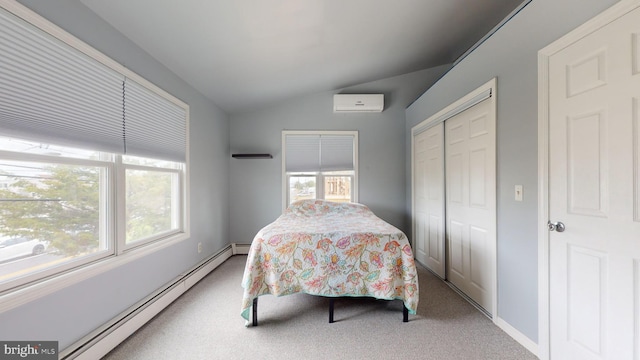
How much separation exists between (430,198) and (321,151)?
1.77 metres

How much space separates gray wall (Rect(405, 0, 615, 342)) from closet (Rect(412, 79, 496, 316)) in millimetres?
84

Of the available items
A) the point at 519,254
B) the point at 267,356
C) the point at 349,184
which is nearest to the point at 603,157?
the point at 519,254

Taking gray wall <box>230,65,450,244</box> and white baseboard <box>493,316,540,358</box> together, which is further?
gray wall <box>230,65,450,244</box>

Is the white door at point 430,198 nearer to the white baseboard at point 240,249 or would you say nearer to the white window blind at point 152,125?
the white baseboard at point 240,249

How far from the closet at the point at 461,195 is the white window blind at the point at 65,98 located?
9.64ft

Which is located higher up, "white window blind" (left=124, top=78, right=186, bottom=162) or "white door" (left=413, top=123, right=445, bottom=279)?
"white window blind" (left=124, top=78, right=186, bottom=162)

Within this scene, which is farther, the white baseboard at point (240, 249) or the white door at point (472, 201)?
the white baseboard at point (240, 249)

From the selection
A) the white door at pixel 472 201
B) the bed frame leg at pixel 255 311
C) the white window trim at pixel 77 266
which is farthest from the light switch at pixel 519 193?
the white window trim at pixel 77 266

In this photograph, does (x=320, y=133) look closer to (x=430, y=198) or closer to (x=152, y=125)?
(x=430, y=198)

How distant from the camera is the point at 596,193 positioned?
1.21 m

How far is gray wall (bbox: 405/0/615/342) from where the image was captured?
58.4 inches

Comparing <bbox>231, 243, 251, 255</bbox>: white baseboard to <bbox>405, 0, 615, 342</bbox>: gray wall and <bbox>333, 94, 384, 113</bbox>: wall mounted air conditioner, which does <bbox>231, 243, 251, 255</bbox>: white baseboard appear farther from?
<bbox>405, 0, 615, 342</bbox>: gray wall

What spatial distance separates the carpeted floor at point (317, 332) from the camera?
1575mm

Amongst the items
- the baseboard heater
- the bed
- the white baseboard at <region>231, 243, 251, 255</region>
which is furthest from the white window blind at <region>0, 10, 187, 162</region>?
the white baseboard at <region>231, 243, 251, 255</region>
